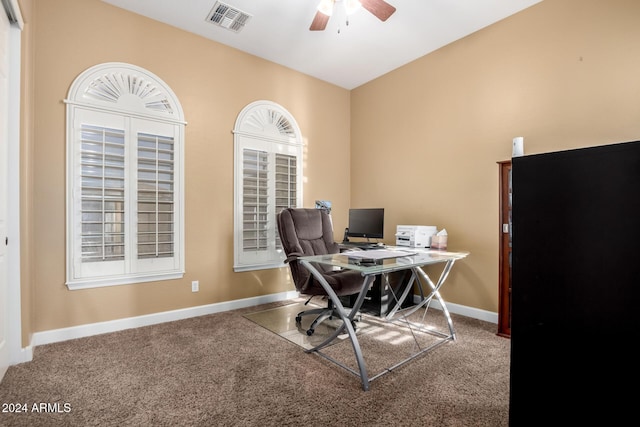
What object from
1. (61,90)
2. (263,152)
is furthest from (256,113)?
(61,90)

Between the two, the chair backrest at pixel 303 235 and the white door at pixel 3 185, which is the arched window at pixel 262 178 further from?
the white door at pixel 3 185

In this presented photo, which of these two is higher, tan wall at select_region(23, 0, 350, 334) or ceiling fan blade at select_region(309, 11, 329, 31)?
ceiling fan blade at select_region(309, 11, 329, 31)

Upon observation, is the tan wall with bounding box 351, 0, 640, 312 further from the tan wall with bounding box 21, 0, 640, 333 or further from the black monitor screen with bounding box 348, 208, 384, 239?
the black monitor screen with bounding box 348, 208, 384, 239

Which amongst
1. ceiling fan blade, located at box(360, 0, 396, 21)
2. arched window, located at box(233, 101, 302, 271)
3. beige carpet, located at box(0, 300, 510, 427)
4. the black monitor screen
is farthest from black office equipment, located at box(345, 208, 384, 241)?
ceiling fan blade, located at box(360, 0, 396, 21)

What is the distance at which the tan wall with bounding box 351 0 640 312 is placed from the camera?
2.55 meters

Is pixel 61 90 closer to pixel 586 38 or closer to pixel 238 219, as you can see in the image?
pixel 238 219

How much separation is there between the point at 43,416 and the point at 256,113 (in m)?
3.28

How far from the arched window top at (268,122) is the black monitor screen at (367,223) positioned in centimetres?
128

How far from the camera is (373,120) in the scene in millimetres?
4523

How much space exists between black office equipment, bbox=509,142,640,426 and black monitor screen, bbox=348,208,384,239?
9.52 feet

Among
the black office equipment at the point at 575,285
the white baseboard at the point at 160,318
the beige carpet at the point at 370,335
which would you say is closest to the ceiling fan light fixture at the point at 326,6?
the black office equipment at the point at 575,285

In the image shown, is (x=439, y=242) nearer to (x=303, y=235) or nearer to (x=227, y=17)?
(x=303, y=235)

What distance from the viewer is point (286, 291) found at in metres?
4.12

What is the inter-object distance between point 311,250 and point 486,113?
90.7 inches
